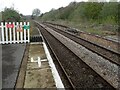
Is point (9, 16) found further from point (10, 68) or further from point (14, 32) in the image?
point (10, 68)

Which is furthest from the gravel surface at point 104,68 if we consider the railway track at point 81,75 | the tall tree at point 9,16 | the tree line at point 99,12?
the tree line at point 99,12

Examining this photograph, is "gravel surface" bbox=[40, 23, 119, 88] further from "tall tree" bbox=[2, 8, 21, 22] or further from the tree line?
the tree line

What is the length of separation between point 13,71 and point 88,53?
6808 mm

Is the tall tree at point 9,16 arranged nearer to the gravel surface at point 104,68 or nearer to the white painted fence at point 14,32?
the white painted fence at point 14,32

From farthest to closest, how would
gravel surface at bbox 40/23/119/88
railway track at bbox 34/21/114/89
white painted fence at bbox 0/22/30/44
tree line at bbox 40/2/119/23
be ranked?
tree line at bbox 40/2/119/23 → white painted fence at bbox 0/22/30/44 → gravel surface at bbox 40/23/119/88 → railway track at bbox 34/21/114/89

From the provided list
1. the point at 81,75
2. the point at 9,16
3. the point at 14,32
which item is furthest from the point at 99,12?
the point at 81,75

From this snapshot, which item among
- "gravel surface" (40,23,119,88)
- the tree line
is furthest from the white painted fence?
the tree line

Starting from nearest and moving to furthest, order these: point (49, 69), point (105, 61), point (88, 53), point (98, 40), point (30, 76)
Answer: point (30, 76), point (49, 69), point (105, 61), point (88, 53), point (98, 40)

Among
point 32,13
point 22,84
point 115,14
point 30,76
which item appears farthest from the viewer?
point 32,13

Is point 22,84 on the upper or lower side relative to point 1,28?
lower

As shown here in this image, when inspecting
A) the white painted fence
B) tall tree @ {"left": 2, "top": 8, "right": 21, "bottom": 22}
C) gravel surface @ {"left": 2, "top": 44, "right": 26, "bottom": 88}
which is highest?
tall tree @ {"left": 2, "top": 8, "right": 21, "bottom": 22}

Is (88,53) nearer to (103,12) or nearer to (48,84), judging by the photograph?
(48,84)

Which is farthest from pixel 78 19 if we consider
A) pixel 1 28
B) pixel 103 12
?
pixel 1 28

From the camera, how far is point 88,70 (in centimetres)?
962
